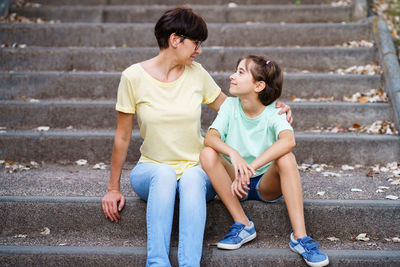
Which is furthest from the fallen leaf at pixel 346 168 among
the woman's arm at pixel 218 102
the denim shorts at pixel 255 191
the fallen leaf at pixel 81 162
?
the fallen leaf at pixel 81 162

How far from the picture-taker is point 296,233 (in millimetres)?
2455

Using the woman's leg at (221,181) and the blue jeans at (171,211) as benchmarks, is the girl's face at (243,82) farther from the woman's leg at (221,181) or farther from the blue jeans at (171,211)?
the blue jeans at (171,211)

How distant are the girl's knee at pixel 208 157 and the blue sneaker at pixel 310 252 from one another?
0.61m

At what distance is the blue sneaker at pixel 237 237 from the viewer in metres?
2.51

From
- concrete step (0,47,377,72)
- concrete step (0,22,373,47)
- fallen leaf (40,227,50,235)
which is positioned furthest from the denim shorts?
concrete step (0,22,373,47)

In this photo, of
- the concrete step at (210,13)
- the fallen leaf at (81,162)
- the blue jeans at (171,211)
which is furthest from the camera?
the concrete step at (210,13)

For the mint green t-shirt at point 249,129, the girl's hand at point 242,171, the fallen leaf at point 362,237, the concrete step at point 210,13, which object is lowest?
the fallen leaf at point 362,237

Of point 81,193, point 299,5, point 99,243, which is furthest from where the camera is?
point 299,5

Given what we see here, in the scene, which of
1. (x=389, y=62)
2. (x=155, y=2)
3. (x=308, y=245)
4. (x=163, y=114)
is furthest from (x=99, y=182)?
(x=155, y=2)

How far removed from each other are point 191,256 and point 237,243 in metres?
0.34

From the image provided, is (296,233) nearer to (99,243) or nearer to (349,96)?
(99,243)

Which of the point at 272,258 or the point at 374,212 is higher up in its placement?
the point at 374,212

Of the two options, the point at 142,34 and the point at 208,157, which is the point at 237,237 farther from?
the point at 142,34

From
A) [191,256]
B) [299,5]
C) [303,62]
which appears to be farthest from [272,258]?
[299,5]
